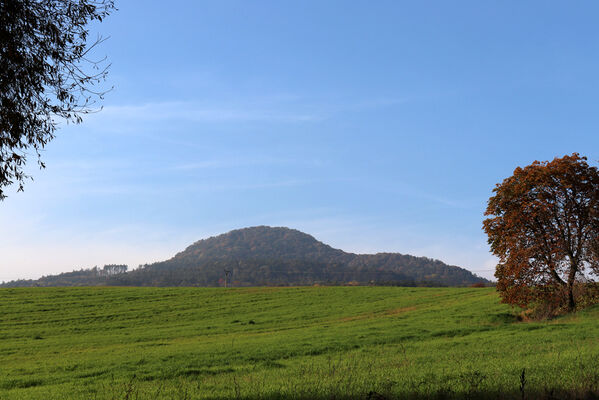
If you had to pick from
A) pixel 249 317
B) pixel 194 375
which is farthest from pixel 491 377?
pixel 249 317

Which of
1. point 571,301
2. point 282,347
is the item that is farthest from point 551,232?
point 282,347

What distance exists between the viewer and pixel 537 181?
39250 millimetres

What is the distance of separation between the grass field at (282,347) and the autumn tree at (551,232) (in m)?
2.98

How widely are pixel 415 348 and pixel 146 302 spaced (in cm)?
5299

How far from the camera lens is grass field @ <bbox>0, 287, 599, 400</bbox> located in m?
12.8

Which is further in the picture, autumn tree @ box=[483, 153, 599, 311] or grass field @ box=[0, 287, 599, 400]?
autumn tree @ box=[483, 153, 599, 311]

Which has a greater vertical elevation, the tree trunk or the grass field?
the tree trunk

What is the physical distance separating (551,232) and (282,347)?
24.9 metres

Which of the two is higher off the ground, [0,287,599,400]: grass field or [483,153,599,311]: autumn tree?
[483,153,599,311]: autumn tree

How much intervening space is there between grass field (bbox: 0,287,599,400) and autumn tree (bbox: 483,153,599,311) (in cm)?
298

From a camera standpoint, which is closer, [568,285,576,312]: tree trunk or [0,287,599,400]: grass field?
[0,287,599,400]: grass field

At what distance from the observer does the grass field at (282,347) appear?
12.8m

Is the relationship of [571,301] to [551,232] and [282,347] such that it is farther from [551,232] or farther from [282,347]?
[282,347]

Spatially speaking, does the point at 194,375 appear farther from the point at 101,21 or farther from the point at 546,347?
the point at 546,347
